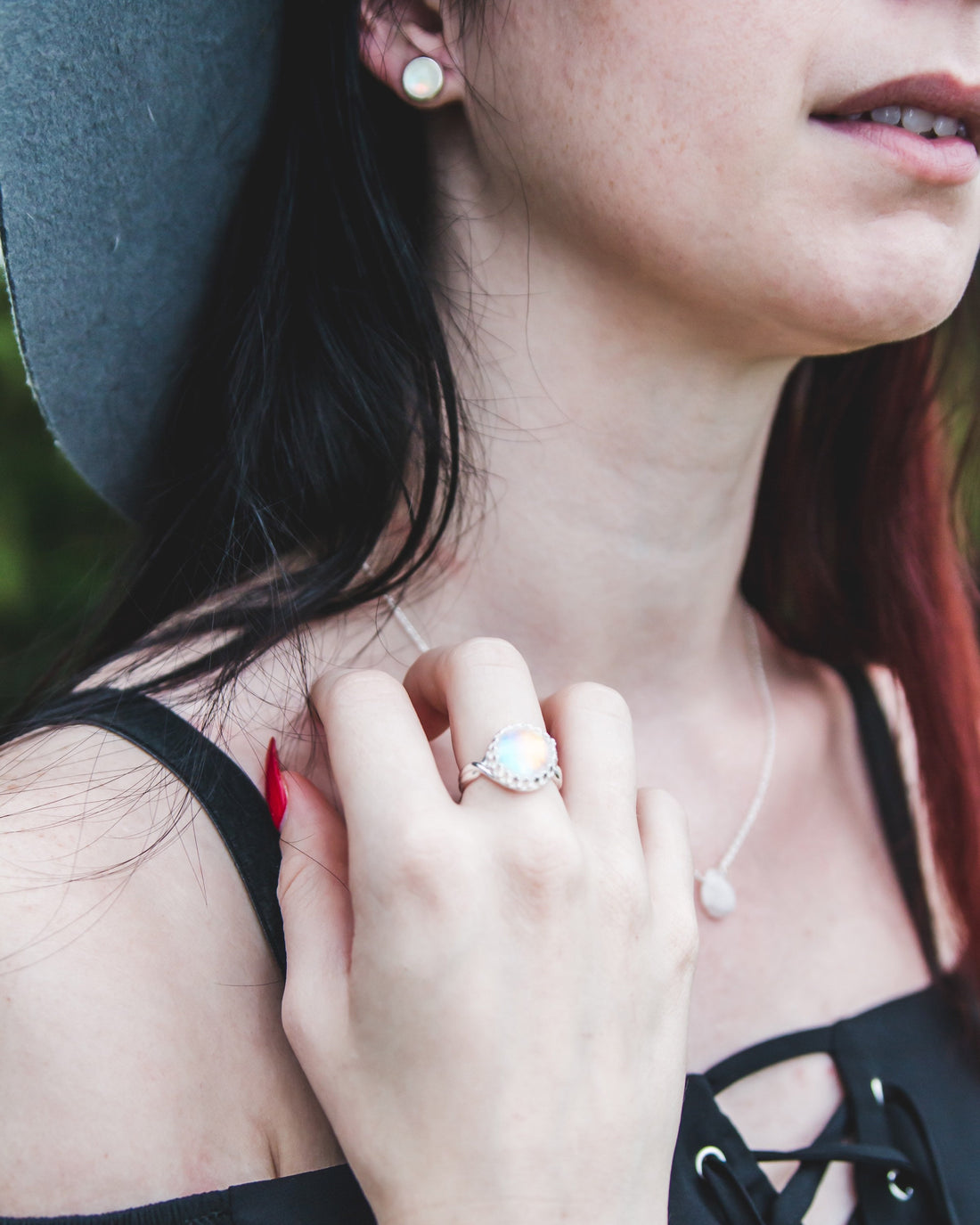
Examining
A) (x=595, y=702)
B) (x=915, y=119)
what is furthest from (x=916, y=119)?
(x=595, y=702)

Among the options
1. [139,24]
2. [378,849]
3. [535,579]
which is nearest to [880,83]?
[535,579]

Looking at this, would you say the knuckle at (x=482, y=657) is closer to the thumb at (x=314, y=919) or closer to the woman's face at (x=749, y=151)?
the thumb at (x=314, y=919)

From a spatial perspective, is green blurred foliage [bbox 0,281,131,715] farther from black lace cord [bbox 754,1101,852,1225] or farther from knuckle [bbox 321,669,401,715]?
black lace cord [bbox 754,1101,852,1225]

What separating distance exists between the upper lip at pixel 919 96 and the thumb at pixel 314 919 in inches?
31.5

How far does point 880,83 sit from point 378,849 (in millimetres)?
825

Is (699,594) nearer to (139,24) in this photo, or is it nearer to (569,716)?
(569,716)

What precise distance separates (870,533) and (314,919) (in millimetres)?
1295

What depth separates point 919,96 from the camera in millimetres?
1030

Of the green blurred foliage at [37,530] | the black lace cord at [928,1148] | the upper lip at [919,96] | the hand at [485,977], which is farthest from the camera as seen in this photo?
the green blurred foliage at [37,530]

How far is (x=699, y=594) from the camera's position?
4.64 feet

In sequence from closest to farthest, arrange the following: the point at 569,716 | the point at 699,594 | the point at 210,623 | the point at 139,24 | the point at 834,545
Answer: the point at 569,716
the point at 139,24
the point at 210,623
the point at 699,594
the point at 834,545

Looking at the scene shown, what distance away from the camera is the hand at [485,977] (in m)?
0.76

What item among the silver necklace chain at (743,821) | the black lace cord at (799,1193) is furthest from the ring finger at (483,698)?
the black lace cord at (799,1193)

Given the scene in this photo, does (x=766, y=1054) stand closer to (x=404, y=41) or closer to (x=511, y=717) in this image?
(x=511, y=717)
